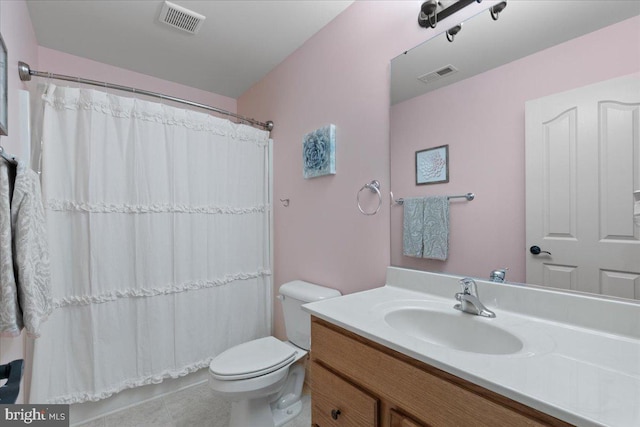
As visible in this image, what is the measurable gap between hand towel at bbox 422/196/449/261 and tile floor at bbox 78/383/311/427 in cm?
121

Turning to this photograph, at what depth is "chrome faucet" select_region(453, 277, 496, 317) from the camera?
962mm

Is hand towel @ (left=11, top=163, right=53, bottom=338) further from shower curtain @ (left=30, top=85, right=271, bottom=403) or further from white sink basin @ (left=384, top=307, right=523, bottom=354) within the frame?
white sink basin @ (left=384, top=307, right=523, bottom=354)

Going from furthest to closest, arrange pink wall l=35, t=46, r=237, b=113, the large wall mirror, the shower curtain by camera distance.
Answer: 1. pink wall l=35, t=46, r=237, b=113
2. the shower curtain
3. the large wall mirror

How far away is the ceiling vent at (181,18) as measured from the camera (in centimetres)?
157

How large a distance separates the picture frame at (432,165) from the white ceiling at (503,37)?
11.0 inches

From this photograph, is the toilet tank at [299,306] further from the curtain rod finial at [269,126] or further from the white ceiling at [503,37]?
the curtain rod finial at [269,126]

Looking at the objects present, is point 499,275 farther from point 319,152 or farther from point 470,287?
point 319,152

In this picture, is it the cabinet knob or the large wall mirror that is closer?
the large wall mirror

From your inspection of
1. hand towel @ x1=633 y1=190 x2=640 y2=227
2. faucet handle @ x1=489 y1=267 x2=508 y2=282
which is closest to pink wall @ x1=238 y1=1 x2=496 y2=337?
faucet handle @ x1=489 y1=267 x2=508 y2=282

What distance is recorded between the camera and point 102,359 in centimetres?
163

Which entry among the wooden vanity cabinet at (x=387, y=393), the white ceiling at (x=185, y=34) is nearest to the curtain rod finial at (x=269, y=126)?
the white ceiling at (x=185, y=34)

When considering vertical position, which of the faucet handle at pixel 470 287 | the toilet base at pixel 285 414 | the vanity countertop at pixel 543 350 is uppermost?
the faucet handle at pixel 470 287

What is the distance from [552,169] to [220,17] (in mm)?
1815

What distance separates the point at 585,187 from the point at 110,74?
2.90 metres
